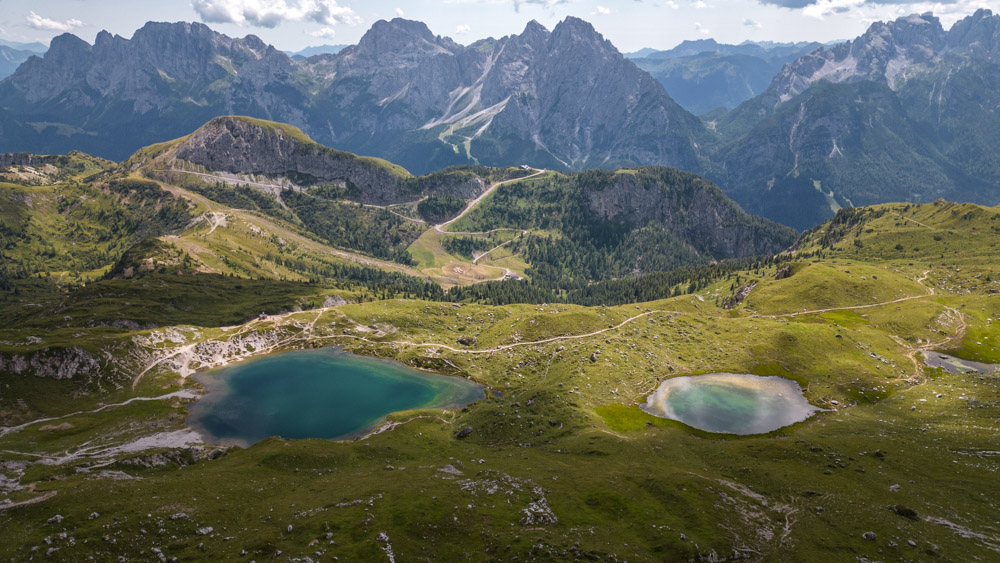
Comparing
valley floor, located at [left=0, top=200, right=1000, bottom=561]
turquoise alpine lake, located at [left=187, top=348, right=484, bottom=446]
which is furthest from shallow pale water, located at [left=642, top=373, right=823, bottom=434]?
turquoise alpine lake, located at [left=187, top=348, right=484, bottom=446]

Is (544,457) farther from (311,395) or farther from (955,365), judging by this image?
(955,365)

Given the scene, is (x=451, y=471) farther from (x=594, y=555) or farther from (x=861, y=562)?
(x=861, y=562)

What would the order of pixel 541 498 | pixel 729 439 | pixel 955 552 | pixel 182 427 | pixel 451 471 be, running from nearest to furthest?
pixel 955 552
pixel 541 498
pixel 451 471
pixel 729 439
pixel 182 427

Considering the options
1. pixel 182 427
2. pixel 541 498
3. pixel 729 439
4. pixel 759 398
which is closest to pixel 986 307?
pixel 759 398

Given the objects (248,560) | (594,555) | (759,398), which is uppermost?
(248,560)

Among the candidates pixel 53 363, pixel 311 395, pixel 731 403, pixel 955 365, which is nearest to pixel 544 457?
pixel 731 403

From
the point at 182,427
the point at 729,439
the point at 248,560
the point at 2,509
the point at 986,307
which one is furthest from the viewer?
the point at 986,307

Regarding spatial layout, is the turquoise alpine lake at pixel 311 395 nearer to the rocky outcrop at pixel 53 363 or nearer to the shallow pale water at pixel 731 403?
the rocky outcrop at pixel 53 363
